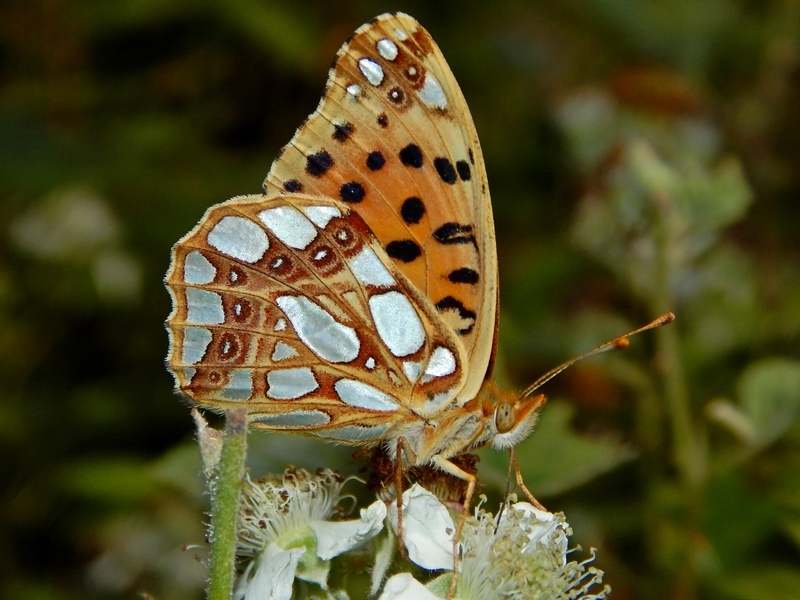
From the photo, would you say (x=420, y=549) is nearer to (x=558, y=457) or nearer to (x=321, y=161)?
(x=558, y=457)

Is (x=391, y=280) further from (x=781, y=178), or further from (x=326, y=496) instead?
(x=781, y=178)

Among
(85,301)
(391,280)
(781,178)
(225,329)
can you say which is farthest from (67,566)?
(781,178)

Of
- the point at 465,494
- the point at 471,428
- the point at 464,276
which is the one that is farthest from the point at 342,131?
the point at 465,494

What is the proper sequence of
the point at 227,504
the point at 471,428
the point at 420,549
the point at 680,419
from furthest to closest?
the point at 680,419 → the point at 471,428 → the point at 420,549 → the point at 227,504

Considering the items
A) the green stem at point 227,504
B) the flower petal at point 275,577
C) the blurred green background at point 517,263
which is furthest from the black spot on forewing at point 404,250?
the green stem at point 227,504

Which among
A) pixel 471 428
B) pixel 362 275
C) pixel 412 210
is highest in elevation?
pixel 412 210

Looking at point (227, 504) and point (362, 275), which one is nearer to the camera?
point (227, 504)

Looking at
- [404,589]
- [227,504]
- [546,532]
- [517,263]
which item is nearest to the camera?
[227,504]

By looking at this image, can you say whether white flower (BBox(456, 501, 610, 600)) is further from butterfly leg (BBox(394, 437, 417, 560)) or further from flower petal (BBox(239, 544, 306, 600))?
flower petal (BBox(239, 544, 306, 600))
